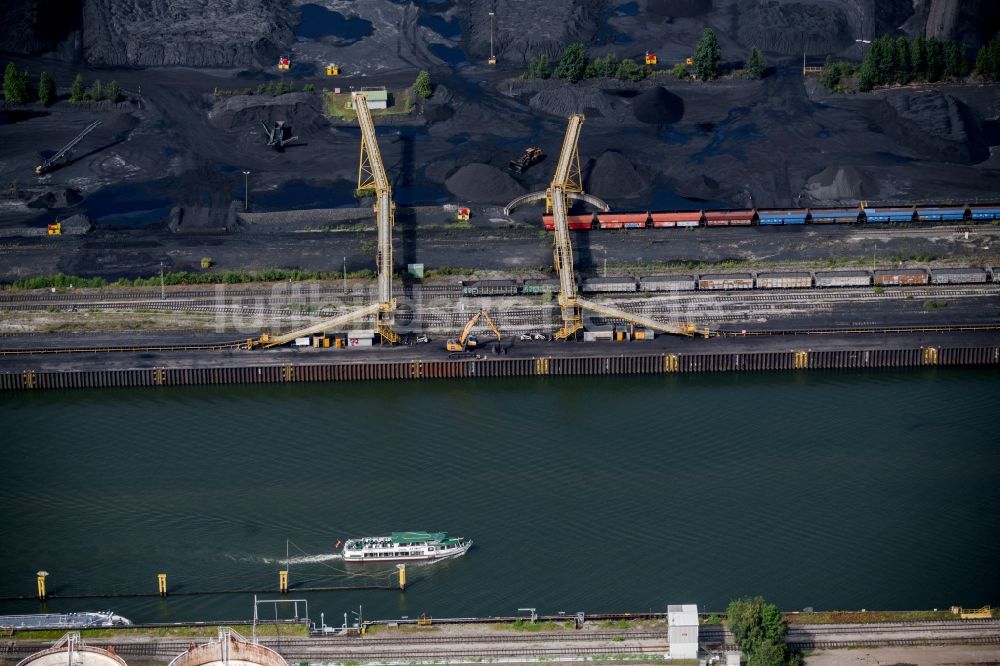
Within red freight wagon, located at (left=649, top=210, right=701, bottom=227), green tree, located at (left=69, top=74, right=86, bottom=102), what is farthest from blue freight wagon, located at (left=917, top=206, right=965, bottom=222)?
green tree, located at (left=69, top=74, right=86, bottom=102)

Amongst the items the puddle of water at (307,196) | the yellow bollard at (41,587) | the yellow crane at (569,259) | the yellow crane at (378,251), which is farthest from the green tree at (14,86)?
the yellow bollard at (41,587)

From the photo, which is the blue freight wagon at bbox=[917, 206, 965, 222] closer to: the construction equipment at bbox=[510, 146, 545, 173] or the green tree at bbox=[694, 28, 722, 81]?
the construction equipment at bbox=[510, 146, 545, 173]

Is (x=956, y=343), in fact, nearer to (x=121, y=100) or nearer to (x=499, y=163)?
(x=499, y=163)

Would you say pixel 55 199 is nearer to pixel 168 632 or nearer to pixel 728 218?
pixel 728 218

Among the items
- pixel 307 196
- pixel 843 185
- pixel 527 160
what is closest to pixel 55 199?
pixel 307 196

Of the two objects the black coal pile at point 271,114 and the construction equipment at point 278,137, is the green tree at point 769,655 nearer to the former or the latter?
the construction equipment at point 278,137
